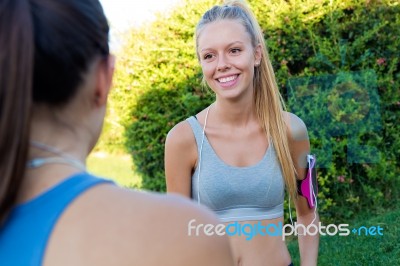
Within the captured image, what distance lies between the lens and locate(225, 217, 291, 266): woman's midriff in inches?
93.8

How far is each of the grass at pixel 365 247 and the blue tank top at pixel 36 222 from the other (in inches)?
156

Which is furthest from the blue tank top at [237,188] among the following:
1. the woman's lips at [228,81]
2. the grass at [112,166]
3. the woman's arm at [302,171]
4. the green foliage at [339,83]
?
the grass at [112,166]

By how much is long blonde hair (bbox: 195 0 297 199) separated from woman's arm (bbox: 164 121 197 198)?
359mm

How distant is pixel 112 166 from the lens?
13.1 metres

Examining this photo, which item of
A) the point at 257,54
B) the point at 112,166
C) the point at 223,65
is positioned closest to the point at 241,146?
the point at 223,65

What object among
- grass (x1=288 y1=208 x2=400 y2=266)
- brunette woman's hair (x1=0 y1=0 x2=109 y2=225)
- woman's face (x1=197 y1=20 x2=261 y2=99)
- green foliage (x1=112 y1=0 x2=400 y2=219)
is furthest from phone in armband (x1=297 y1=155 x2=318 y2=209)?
green foliage (x1=112 y1=0 x2=400 y2=219)

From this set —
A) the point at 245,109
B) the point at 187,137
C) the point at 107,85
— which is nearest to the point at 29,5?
the point at 107,85

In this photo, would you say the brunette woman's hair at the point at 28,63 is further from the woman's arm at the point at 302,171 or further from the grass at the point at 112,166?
the grass at the point at 112,166

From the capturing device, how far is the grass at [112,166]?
11.9m

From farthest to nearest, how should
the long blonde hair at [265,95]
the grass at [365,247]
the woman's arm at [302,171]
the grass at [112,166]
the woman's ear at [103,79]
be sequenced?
1. the grass at [112,166]
2. the grass at [365,247]
3. the woman's arm at [302,171]
4. the long blonde hair at [265,95]
5. the woman's ear at [103,79]

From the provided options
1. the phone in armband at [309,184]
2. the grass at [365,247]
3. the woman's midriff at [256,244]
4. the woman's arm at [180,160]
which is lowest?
the grass at [365,247]

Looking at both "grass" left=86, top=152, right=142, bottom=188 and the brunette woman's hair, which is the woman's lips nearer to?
the brunette woman's hair

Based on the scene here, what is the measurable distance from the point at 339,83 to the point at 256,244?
3225mm

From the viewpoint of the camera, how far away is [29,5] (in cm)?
94
